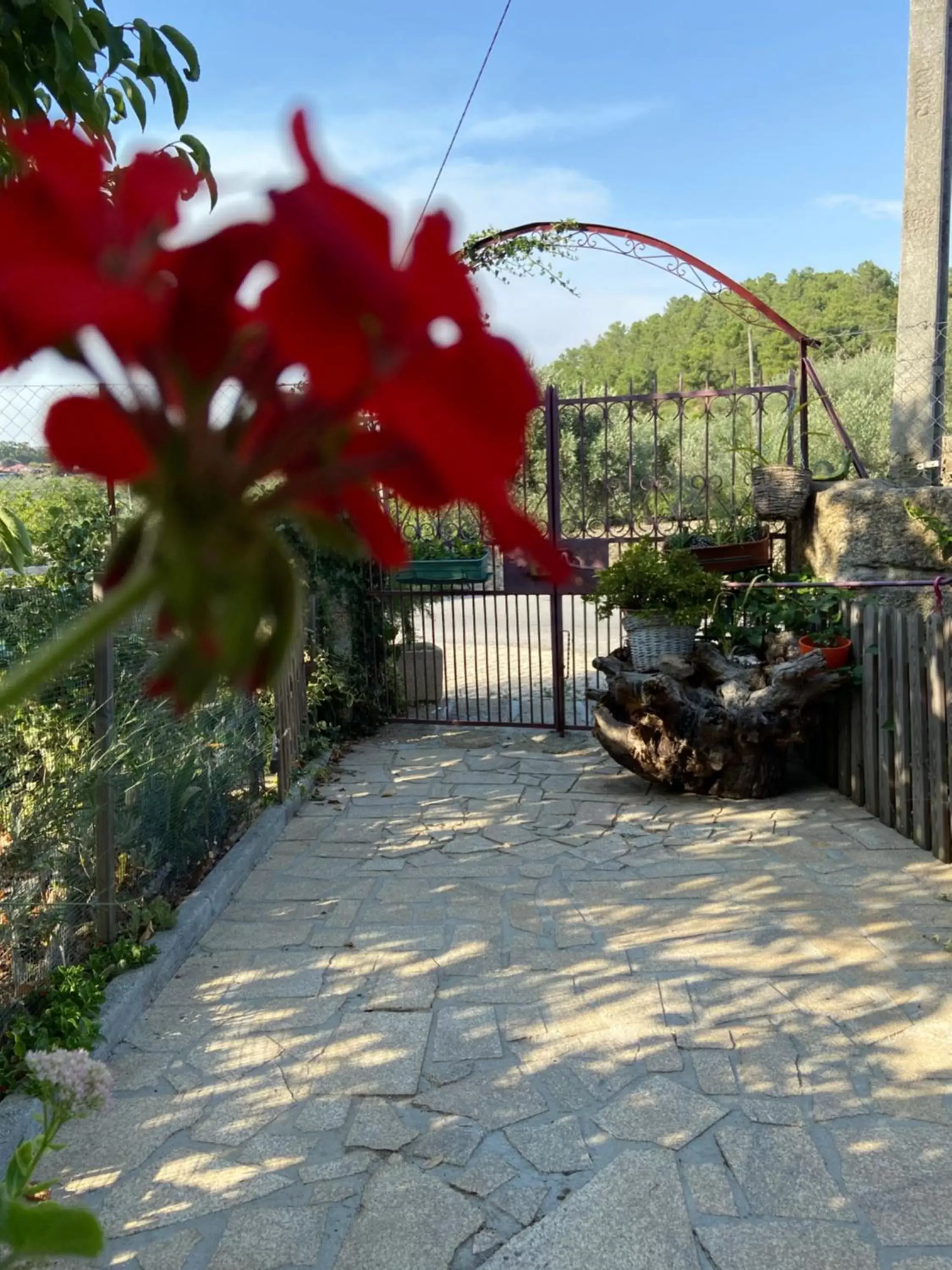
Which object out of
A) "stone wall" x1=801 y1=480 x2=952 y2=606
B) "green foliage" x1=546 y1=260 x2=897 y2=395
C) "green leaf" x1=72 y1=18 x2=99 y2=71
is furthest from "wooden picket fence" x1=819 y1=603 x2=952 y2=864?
"green foliage" x1=546 y1=260 x2=897 y2=395

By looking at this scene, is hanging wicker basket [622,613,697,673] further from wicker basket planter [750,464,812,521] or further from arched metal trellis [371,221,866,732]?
wicker basket planter [750,464,812,521]

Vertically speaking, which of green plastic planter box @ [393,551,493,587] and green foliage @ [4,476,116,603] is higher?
green foliage @ [4,476,116,603]

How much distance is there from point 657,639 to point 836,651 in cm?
108

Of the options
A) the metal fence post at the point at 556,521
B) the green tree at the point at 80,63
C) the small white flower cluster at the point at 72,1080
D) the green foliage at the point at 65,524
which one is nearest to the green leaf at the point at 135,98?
the green tree at the point at 80,63

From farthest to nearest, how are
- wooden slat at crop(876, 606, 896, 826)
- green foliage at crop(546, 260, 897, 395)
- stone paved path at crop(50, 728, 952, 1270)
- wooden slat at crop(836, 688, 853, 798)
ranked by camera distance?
1. green foliage at crop(546, 260, 897, 395)
2. wooden slat at crop(836, 688, 853, 798)
3. wooden slat at crop(876, 606, 896, 826)
4. stone paved path at crop(50, 728, 952, 1270)

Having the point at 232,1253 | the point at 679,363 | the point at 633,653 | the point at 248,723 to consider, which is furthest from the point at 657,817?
the point at 679,363

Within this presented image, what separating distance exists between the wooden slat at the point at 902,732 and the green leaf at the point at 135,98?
421 cm

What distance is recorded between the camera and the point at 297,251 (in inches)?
9.7

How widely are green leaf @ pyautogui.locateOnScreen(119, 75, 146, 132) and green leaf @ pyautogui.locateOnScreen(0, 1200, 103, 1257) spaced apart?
1.69m

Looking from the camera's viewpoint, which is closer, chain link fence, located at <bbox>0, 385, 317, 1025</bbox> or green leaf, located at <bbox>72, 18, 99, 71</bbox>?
green leaf, located at <bbox>72, 18, 99, 71</bbox>

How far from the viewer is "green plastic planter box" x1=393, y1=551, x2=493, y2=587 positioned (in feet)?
23.4

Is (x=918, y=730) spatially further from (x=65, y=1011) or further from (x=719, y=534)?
(x=65, y=1011)

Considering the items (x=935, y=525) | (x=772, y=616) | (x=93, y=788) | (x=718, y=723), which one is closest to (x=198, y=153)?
(x=93, y=788)

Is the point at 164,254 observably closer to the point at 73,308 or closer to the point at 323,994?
the point at 73,308
